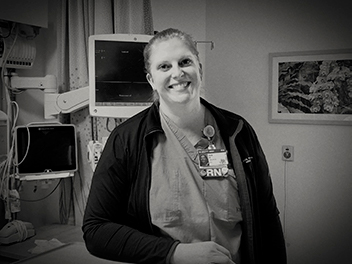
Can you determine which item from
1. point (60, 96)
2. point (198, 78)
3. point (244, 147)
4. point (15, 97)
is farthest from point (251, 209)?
point (15, 97)

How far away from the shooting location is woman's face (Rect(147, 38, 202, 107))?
93cm

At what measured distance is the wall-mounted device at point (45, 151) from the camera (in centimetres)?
154

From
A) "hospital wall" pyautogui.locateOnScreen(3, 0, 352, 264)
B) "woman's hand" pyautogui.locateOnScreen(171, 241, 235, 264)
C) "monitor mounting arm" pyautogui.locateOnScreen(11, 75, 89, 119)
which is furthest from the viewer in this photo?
"hospital wall" pyautogui.locateOnScreen(3, 0, 352, 264)

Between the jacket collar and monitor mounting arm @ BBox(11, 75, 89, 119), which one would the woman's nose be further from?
monitor mounting arm @ BBox(11, 75, 89, 119)

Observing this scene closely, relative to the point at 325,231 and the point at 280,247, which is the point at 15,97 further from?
the point at 325,231

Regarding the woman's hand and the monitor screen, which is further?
the monitor screen

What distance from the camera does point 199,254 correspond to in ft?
2.69

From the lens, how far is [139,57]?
1.54 m

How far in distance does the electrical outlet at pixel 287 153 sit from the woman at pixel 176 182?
1061 millimetres

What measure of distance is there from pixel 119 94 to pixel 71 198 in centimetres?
61

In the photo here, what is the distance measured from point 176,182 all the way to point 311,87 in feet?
4.28

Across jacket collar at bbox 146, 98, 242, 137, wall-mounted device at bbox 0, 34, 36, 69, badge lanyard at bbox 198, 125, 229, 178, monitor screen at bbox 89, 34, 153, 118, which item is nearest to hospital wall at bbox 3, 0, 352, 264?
wall-mounted device at bbox 0, 34, 36, 69

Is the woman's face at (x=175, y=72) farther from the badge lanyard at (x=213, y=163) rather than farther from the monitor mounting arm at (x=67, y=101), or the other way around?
the monitor mounting arm at (x=67, y=101)

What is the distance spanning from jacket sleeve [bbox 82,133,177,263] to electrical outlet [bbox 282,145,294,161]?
1303 millimetres
